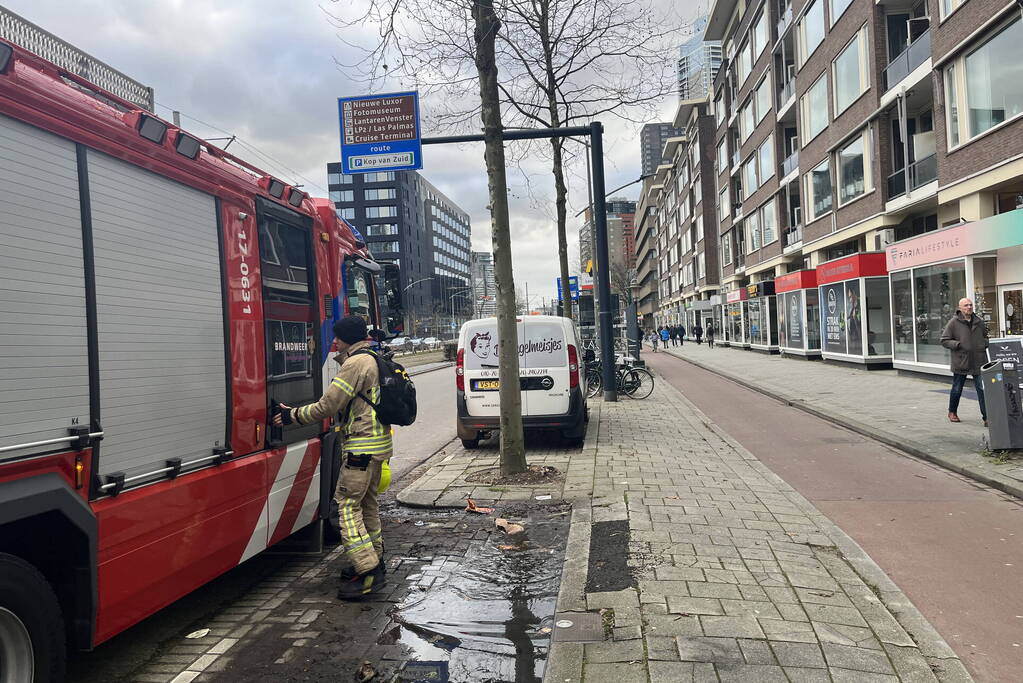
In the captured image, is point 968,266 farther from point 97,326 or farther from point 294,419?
point 97,326

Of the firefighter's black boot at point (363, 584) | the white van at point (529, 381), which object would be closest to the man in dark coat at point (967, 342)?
the white van at point (529, 381)

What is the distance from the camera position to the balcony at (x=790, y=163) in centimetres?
3005

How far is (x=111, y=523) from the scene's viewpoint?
9.78 feet

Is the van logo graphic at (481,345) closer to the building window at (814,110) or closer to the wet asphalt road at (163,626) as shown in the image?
the wet asphalt road at (163,626)

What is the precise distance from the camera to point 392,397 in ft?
15.1

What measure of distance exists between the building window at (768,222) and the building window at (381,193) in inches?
2635

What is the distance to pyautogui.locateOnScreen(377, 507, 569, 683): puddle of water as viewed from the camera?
3.38 metres

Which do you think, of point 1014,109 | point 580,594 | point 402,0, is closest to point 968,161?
point 1014,109

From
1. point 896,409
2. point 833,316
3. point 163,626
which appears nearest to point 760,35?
point 833,316

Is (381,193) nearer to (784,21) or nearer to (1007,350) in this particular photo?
(784,21)

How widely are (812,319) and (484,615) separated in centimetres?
2547

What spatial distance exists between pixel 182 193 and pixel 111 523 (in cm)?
165

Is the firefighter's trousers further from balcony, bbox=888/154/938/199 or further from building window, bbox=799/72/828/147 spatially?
building window, bbox=799/72/828/147

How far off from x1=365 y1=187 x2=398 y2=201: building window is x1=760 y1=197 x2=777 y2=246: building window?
66.9 metres
